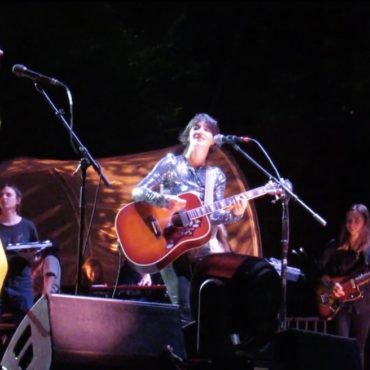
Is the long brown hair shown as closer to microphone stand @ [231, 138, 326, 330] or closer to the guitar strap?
microphone stand @ [231, 138, 326, 330]

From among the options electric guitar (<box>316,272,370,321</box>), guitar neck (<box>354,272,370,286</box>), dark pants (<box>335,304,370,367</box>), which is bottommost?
dark pants (<box>335,304,370,367</box>)

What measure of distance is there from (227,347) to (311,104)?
9994mm

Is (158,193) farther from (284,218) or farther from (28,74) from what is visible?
(28,74)

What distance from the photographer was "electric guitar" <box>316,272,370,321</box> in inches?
323

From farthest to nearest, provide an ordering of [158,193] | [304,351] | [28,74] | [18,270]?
[18,270], [158,193], [28,74], [304,351]

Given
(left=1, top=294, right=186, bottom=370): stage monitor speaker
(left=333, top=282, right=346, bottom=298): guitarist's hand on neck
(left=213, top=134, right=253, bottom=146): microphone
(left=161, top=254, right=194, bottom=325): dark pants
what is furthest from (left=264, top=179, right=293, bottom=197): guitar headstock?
(left=333, top=282, right=346, bottom=298): guitarist's hand on neck

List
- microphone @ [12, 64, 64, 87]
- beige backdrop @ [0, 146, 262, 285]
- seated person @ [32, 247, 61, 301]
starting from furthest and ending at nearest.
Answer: beige backdrop @ [0, 146, 262, 285]
seated person @ [32, 247, 61, 301]
microphone @ [12, 64, 64, 87]

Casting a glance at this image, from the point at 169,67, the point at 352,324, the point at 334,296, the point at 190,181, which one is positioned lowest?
the point at 352,324

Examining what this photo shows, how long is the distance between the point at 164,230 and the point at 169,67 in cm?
865

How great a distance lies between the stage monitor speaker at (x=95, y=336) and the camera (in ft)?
13.8

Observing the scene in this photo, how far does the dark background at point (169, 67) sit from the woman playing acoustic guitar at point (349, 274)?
505 cm

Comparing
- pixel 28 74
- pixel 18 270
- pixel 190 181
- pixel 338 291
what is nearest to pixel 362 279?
pixel 338 291

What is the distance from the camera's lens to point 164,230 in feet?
21.1

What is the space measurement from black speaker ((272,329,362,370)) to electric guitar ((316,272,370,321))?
3.46 m
